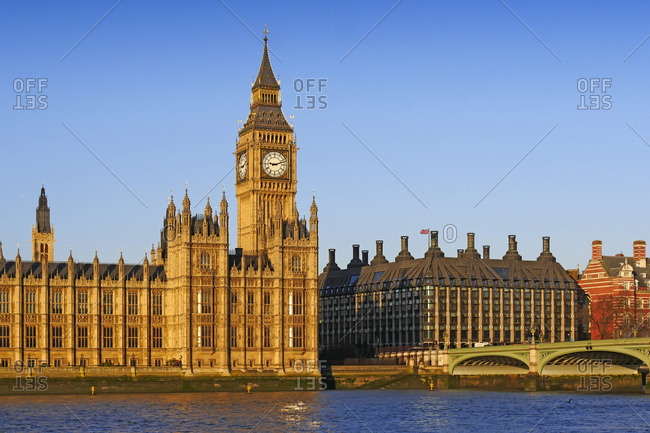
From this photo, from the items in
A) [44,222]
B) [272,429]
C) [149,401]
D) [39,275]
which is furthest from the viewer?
[44,222]

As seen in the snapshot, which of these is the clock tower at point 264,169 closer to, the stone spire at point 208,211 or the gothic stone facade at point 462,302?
the stone spire at point 208,211

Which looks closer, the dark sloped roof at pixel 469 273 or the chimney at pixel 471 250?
the dark sloped roof at pixel 469 273

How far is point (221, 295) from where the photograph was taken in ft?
468

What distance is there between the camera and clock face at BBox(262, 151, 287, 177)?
6171 inches

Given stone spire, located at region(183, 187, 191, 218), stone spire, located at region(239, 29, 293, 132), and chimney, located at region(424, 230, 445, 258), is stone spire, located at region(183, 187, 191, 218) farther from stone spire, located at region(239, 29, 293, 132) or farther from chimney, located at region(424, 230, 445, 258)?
chimney, located at region(424, 230, 445, 258)

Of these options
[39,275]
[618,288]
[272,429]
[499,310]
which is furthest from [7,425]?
[618,288]

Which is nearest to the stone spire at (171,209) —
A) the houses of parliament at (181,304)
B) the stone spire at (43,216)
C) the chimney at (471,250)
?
the houses of parliament at (181,304)

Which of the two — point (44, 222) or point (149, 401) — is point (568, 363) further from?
point (44, 222)

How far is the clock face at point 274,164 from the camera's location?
15675cm

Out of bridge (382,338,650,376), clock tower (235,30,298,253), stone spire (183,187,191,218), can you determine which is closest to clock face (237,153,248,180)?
clock tower (235,30,298,253)

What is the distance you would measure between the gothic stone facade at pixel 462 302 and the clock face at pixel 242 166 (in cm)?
3601

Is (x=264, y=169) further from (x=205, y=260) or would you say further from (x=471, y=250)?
(x=471, y=250)

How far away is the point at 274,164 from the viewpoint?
Answer: 156875mm

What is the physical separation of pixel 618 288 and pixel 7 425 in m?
121
